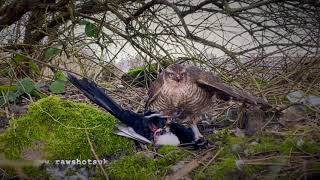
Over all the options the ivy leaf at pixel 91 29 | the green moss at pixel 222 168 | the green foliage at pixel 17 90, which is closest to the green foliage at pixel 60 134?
the green moss at pixel 222 168

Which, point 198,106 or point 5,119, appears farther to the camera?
point 5,119

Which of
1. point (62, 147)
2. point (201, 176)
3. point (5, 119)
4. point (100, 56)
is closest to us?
point (201, 176)

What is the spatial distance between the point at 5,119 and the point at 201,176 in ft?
6.46

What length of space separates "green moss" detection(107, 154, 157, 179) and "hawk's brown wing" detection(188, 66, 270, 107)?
33.3 inches

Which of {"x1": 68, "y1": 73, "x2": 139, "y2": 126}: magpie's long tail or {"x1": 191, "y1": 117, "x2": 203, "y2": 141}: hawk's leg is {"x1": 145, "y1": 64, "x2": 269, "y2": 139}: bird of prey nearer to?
{"x1": 191, "y1": 117, "x2": 203, "y2": 141}: hawk's leg

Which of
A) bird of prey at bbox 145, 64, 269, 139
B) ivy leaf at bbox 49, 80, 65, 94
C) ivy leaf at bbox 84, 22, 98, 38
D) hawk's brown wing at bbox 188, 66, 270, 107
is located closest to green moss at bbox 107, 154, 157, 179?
bird of prey at bbox 145, 64, 269, 139

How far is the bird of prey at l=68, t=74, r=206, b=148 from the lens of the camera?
298 cm

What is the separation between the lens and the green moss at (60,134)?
2703 millimetres

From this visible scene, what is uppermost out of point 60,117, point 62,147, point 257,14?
point 257,14

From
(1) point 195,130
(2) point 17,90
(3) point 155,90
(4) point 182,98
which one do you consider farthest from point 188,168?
(2) point 17,90

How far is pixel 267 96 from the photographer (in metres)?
4.11

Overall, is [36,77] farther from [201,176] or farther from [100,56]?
[201,176]

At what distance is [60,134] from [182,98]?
3.32ft

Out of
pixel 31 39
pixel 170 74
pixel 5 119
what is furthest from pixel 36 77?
pixel 170 74
